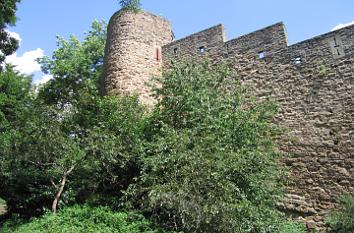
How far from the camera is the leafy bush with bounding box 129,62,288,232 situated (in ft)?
23.4

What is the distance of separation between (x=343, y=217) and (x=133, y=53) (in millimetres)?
8188

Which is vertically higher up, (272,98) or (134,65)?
(134,65)

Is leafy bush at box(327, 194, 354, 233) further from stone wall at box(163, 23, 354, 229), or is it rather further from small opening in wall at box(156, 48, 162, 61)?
small opening in wall at box(156, 48, 162, 61)

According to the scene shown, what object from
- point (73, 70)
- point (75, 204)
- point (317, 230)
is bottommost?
point (317, 230)

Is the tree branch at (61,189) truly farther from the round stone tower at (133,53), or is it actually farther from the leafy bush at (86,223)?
the round stone tower at (133,53)

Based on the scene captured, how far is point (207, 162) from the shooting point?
723 cm

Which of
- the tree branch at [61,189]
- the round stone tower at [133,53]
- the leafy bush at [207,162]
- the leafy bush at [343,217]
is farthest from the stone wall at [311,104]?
the tree branch at [61,189]

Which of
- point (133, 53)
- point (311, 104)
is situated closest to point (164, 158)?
point (311, 104)

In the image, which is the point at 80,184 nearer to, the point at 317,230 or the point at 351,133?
the point at 317,230

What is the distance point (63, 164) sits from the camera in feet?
30.2

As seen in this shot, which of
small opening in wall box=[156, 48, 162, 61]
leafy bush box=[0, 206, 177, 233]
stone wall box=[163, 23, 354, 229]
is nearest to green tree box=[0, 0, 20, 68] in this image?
small opening in wall box=[156, 48, 162, 61]

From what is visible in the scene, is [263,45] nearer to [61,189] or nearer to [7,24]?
[61,189]

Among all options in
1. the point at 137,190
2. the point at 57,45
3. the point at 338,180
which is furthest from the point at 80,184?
the point at 57,45

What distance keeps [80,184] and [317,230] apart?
6.12 meters
